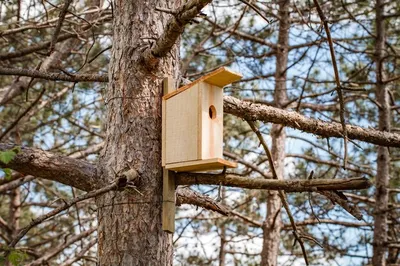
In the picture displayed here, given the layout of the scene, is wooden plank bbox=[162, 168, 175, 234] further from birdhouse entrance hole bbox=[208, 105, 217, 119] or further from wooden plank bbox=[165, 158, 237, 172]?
birdhouse entrance hole bbox=[208, 105, 217, 119]

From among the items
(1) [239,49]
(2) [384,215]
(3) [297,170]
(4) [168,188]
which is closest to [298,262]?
(3) [297,170]

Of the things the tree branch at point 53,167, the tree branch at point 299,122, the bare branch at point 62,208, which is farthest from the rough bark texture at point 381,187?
the bare branch at point 62,208

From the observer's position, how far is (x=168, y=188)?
2799 mm

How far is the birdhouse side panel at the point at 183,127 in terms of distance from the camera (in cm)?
276

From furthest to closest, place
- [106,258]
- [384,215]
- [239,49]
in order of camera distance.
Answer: [239,49], [384,215], [106,258]

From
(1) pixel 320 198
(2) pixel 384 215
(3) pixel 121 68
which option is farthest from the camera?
(1) pixel 320 198

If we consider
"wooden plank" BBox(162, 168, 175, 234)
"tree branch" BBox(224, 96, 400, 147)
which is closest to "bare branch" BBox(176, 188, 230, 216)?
"wooden plank" BBox(162, 168, 175, 234)

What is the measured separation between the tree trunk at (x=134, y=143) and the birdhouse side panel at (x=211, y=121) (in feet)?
0.79

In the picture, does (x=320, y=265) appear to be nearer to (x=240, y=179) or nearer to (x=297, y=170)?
(x=297, y=170)

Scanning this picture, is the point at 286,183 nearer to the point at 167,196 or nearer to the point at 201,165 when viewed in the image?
the point at 201,165

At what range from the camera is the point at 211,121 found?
284 cm

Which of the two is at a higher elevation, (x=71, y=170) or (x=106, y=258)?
(x=71, y=170)

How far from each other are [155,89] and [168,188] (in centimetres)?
47

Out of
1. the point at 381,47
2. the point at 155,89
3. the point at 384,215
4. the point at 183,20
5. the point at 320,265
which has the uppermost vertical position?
the point at 381,47
